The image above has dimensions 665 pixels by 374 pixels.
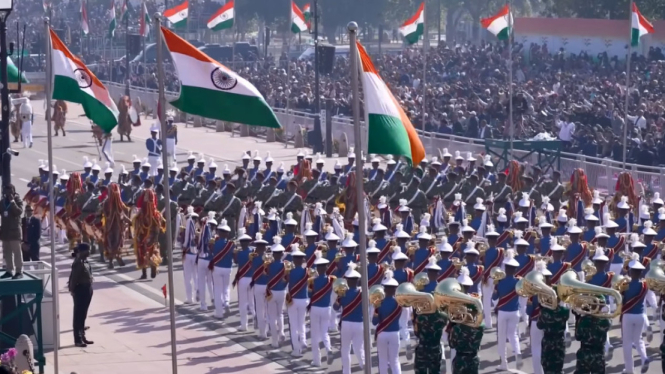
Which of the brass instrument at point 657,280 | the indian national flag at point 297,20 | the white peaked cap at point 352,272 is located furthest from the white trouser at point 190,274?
the indian national flag at point 297,20

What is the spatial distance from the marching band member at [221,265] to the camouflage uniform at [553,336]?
7121mm

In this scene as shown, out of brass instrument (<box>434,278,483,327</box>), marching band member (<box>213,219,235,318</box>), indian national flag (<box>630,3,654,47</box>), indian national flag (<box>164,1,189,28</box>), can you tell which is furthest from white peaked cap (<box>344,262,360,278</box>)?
indian national flag (<box>164,1,189,28</box>)

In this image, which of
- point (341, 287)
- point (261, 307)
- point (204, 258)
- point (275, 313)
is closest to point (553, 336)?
point (341, 287)

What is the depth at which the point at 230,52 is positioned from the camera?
252ft

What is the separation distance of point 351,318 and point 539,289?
113 inches

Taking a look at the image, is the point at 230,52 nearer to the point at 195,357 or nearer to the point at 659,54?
the point at 659,54

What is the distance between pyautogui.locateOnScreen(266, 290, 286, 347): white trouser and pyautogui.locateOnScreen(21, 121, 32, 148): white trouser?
25.6 meters

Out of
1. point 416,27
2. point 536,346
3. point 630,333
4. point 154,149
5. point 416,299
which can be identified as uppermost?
point 416,27

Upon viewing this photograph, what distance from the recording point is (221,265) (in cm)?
2525

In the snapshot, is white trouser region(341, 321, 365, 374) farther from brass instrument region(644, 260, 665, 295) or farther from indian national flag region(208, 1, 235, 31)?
indian national flag region(208, 1, 235, 31)

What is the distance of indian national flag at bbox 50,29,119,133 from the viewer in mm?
19125

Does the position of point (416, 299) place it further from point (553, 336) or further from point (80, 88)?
point (80, 88)

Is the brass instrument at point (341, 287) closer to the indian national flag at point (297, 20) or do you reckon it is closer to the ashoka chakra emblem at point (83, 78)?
the ashoka chakra emblem at point (83, 78)

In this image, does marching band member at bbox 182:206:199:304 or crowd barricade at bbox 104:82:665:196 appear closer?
marching band member at bbox 182:206:199:304
